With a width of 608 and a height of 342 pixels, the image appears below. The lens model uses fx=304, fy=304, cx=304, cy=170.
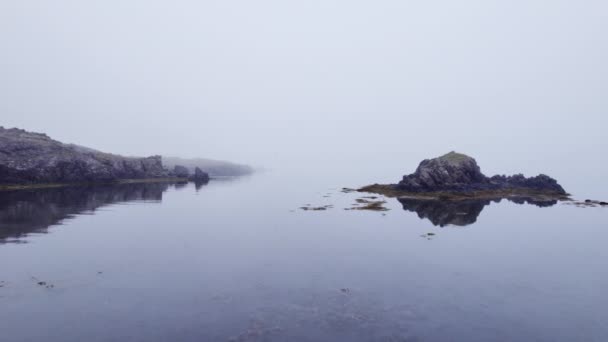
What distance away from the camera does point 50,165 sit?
99.7 meters

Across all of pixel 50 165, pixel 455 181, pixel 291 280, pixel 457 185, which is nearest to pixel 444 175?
pixel 457 185

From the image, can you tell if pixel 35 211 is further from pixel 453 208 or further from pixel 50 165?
pixel 453 208

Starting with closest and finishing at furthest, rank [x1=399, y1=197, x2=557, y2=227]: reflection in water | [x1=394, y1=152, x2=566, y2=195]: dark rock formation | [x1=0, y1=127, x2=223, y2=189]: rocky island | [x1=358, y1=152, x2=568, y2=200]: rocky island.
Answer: [x1=399, y1=197, x2=557, y2=227]: reflection in water, [x1=0, y1=127, x2=223, y2=189]: rocky island, [x1=358, y1=152, x2=568, y2=200]: rocky island, [x1=394, y1=152, x2=566, y2=195]: dark rock formation

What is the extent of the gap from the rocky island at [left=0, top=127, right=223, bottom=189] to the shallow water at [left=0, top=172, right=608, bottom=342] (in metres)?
47.3

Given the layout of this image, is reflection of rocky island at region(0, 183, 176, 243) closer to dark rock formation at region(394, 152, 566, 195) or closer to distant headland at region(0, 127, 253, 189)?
distant headland at region(0, 127, 253, 189)

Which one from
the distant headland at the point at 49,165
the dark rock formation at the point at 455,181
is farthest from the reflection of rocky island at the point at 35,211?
the dark rock formation at the point at 455,181

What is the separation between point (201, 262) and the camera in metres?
31.2

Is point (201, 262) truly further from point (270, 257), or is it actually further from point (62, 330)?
point (62, 330)

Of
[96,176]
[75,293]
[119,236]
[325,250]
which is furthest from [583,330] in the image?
[96,176]

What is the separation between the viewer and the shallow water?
61.9 feet

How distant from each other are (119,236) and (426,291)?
122 ft

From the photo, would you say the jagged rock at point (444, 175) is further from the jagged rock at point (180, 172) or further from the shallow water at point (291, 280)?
the jagged rock at point (180, 172)

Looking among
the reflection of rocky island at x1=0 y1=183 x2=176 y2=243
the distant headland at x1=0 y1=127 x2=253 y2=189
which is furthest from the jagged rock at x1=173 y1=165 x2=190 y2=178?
the reflection of rocky island at x1=0 y1=183 x2=176 y2=243

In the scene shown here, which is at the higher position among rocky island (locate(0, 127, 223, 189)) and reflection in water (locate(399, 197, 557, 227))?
rocky island (locate(0, 127, 223, 189))
